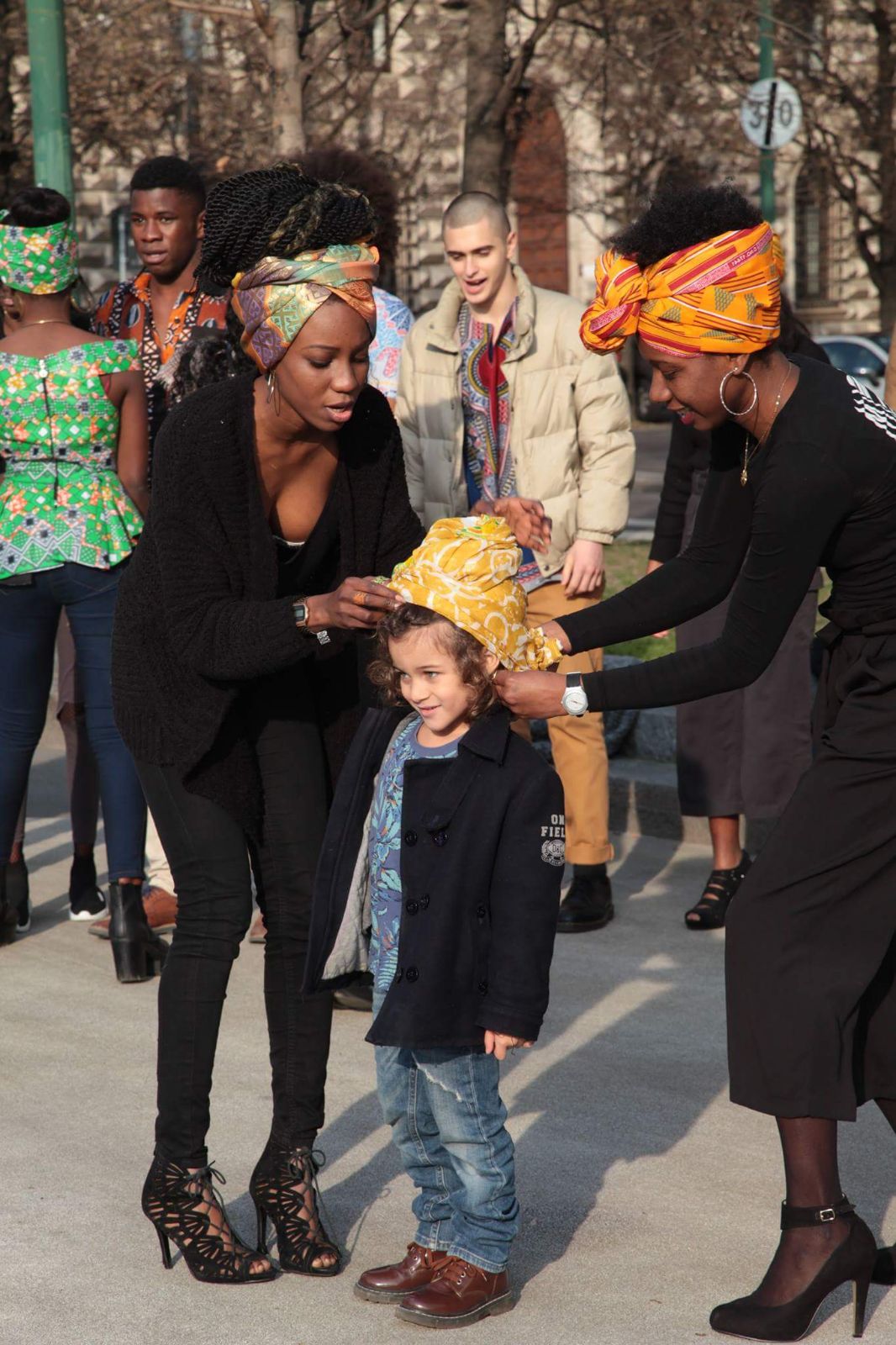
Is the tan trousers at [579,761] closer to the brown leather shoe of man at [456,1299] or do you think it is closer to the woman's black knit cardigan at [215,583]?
the woman's black knit cardigan at [215,583]

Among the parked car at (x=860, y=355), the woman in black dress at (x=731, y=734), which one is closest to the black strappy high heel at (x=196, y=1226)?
the woman in black dress at (x=731, y=734)

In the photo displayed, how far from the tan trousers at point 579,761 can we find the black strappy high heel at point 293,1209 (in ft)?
9.09

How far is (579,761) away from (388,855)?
2987 mm

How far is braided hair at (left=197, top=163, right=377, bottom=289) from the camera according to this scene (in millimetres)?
3580

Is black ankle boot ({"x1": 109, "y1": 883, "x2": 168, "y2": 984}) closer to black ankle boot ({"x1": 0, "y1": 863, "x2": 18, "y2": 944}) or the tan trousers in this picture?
black ankle boot ({"x1": 0, "y1": 863, "x2": 18, "y2": 944})

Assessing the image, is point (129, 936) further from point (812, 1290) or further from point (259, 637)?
point (812, 1290)

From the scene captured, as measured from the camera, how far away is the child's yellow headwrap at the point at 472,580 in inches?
132

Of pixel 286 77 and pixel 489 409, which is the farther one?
pixel 286 77

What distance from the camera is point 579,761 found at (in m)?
6.45

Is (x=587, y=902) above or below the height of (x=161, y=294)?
below

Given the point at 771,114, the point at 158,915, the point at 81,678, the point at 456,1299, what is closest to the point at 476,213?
the point at 81,678

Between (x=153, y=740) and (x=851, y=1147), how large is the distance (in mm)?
1955

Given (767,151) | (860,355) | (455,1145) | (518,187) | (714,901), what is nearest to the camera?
(455,1145)

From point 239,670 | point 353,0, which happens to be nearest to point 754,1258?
point 239,670
